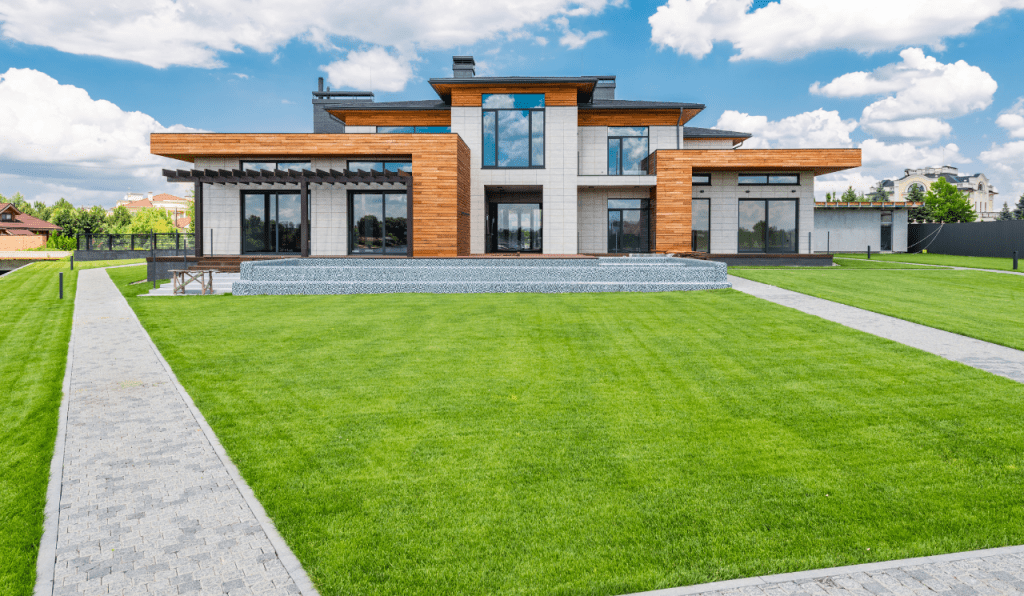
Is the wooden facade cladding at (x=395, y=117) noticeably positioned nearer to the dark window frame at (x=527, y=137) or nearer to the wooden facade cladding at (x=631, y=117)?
the dark window frame at (x=527, y=137)

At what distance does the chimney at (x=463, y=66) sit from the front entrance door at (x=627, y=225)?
29.7 feet

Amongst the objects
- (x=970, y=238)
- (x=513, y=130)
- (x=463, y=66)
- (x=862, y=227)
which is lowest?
(x=970, y=238)

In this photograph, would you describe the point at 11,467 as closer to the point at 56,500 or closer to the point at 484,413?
the point at 56,500

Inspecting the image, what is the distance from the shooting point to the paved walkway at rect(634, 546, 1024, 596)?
111 inches

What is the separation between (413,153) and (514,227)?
6.73m

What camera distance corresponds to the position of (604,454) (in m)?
Result: 4.65

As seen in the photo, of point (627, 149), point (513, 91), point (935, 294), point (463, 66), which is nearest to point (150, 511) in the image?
point (935, 294)

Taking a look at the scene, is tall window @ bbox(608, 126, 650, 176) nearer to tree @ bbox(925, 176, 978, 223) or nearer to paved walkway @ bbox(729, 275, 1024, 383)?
paved walkway @ bbox(729, 275, 1024, 383)

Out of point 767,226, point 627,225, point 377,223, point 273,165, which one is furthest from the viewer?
point 627,225

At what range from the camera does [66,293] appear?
17.5 meters

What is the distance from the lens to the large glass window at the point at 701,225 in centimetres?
2739

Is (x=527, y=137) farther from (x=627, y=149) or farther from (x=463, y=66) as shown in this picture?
(x=463, y=66)

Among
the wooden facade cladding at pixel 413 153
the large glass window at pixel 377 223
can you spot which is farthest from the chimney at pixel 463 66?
the large glass window at pixel 377 223

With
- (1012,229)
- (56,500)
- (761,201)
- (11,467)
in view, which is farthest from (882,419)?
(1012,229)
